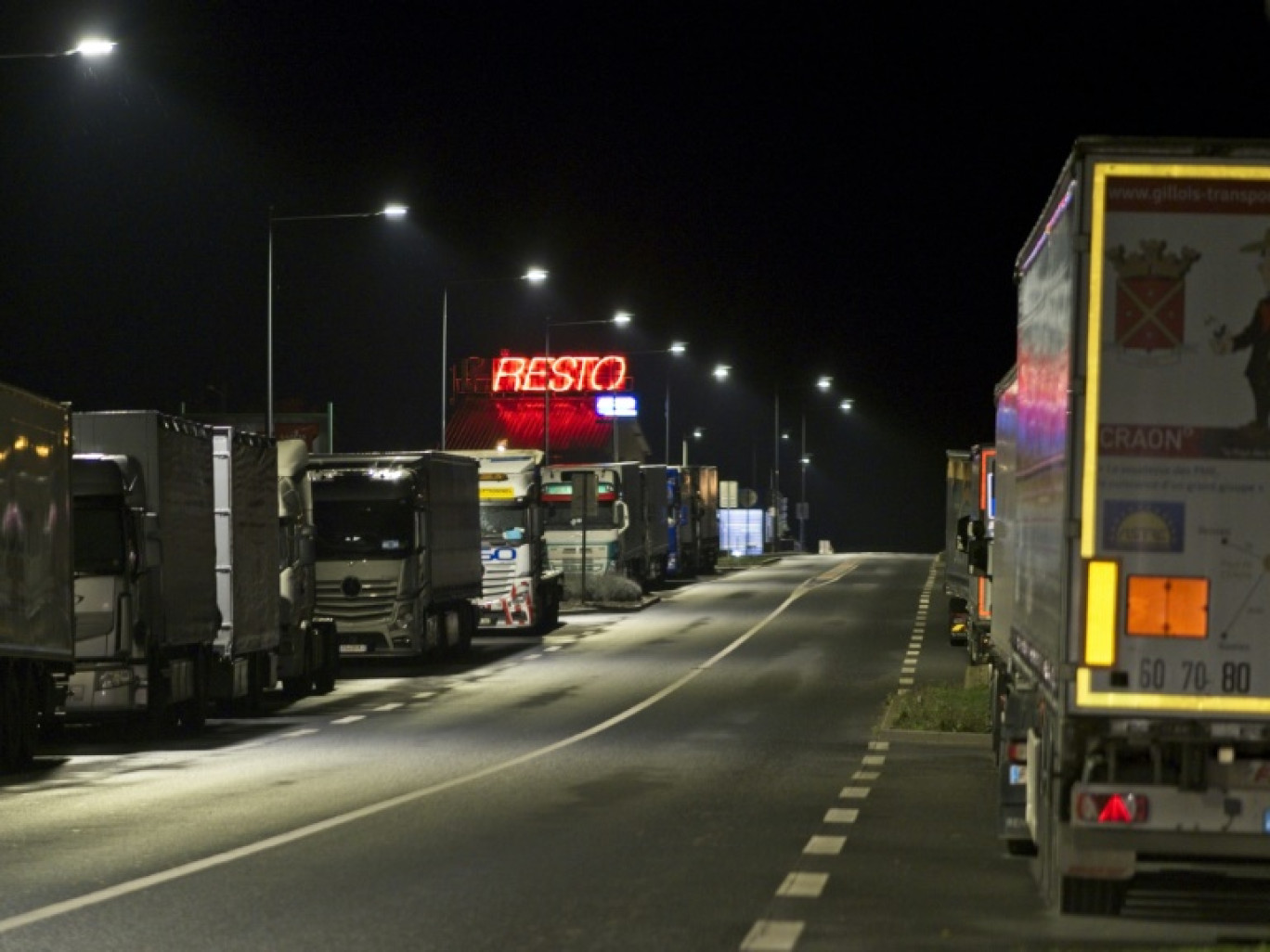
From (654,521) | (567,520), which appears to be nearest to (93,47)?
(567,520)

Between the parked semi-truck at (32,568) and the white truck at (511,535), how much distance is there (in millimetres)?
21171

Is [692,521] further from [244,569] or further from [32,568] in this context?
[32,568]

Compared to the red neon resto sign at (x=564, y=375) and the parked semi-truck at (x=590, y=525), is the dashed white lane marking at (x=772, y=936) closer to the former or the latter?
the parked semi-truck at (x=590, y=525)

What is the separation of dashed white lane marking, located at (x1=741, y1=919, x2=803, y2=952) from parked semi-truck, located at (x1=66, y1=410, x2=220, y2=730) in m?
12.4

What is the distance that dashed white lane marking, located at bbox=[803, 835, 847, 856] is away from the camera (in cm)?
1356

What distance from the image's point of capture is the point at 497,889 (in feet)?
38.9

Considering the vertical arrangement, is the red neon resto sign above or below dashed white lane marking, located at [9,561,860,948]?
above

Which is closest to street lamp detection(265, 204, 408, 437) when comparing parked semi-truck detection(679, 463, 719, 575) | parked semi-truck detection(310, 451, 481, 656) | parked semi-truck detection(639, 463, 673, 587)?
parked semi-truck detection(310, 451, 481, 656)

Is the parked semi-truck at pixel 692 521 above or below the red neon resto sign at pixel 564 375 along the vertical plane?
below

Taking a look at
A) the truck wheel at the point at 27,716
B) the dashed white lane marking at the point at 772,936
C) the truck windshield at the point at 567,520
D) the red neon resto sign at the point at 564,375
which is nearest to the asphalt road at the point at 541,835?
the dashed white lane marking at the point at 772,936

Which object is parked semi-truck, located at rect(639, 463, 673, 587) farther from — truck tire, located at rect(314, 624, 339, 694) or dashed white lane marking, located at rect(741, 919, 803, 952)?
dashed white lane marking, located at rect(741, 919, 803, 952)

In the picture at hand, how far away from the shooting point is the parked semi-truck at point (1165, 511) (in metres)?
9.69

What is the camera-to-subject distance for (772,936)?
1035 centimetres

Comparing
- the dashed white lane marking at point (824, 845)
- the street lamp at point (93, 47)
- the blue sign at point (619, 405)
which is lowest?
the dashed white lane marking at point (824, 845)
